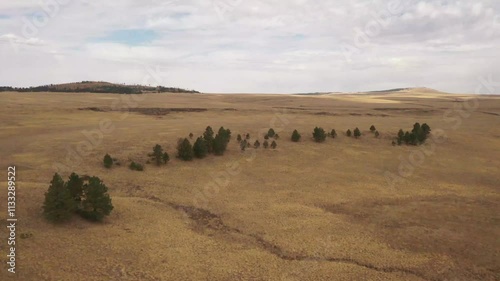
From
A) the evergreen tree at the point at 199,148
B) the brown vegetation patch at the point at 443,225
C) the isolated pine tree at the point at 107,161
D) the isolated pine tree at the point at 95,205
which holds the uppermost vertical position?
the evergreen tree at the point at 199,148

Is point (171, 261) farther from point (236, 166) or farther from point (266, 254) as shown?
point (236, 166)

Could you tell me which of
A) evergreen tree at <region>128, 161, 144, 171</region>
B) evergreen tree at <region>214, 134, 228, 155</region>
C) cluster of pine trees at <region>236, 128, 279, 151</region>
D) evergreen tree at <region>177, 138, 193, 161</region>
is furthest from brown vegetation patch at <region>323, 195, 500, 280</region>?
cluster of pine trees at <region>236, 128, 279, 151</region>

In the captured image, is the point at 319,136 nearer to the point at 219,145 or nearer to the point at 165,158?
the point at 219,145

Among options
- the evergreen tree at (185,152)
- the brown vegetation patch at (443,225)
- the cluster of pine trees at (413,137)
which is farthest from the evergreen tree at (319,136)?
the brown vegetation patch at (443,225)

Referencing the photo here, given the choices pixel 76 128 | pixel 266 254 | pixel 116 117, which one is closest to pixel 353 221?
pixel 266 254

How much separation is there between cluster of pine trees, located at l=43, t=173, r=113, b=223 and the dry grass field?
565 millimetres

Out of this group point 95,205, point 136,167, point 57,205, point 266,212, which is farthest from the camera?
point 136,167

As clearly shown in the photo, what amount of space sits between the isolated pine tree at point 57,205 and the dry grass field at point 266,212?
46cm

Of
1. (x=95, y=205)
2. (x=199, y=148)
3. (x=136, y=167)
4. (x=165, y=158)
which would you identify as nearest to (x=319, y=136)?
(x=199, y=148)

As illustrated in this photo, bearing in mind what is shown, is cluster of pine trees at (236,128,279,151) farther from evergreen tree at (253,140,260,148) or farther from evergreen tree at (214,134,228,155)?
evergreen tree at (214,134,228,155)

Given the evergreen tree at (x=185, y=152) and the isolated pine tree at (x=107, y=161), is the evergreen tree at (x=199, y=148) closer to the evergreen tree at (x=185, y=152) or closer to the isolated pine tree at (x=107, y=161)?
the evergreen tree at (x=185, y=152)

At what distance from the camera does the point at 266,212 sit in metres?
26.0

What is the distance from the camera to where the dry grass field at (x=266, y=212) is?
18438 mm

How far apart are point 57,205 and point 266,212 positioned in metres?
12.3
